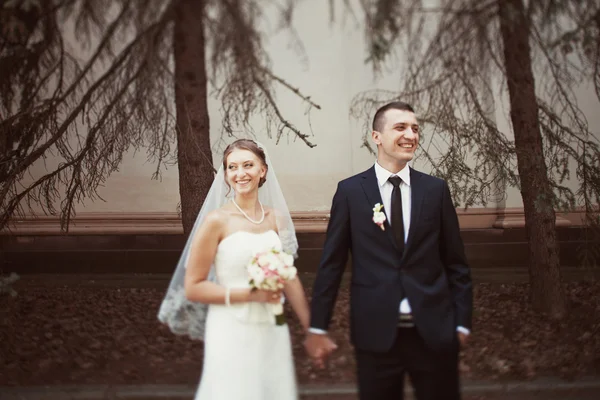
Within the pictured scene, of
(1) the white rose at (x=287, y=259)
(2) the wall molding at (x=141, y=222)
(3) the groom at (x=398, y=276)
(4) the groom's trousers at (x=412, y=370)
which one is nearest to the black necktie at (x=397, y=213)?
(3) the groom at (x=398, y=276)

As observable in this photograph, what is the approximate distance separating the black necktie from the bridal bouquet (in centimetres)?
61

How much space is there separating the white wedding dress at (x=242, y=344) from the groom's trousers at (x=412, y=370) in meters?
0.65

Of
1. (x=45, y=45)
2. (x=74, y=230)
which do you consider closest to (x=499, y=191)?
(x=45, y=45)

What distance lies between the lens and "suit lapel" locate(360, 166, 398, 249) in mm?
2824

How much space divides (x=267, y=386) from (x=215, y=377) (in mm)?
303

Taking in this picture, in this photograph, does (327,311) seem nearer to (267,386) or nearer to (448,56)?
(267,386)

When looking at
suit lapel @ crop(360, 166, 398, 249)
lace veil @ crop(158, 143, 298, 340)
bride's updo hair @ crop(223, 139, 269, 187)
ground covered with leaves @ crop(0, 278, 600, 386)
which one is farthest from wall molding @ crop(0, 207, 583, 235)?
suit lapel @ crop(360, 166, 398, 249)

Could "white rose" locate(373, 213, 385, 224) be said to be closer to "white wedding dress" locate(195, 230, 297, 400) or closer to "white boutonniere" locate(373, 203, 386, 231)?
"white boutonniere" locate(373, 203, 386, 231)

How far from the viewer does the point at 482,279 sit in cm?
653

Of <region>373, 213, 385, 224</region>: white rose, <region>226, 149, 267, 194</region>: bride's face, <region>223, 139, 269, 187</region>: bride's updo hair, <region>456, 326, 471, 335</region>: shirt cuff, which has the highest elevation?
<region>223, 139, 269, 187</region>: bride's updo hair

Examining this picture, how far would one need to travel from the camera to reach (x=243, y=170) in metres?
3.25

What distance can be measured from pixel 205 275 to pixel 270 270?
392 mm

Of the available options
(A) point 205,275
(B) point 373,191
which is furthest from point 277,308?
(B) point 373,191

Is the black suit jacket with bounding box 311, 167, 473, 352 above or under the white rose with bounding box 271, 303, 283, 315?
above
